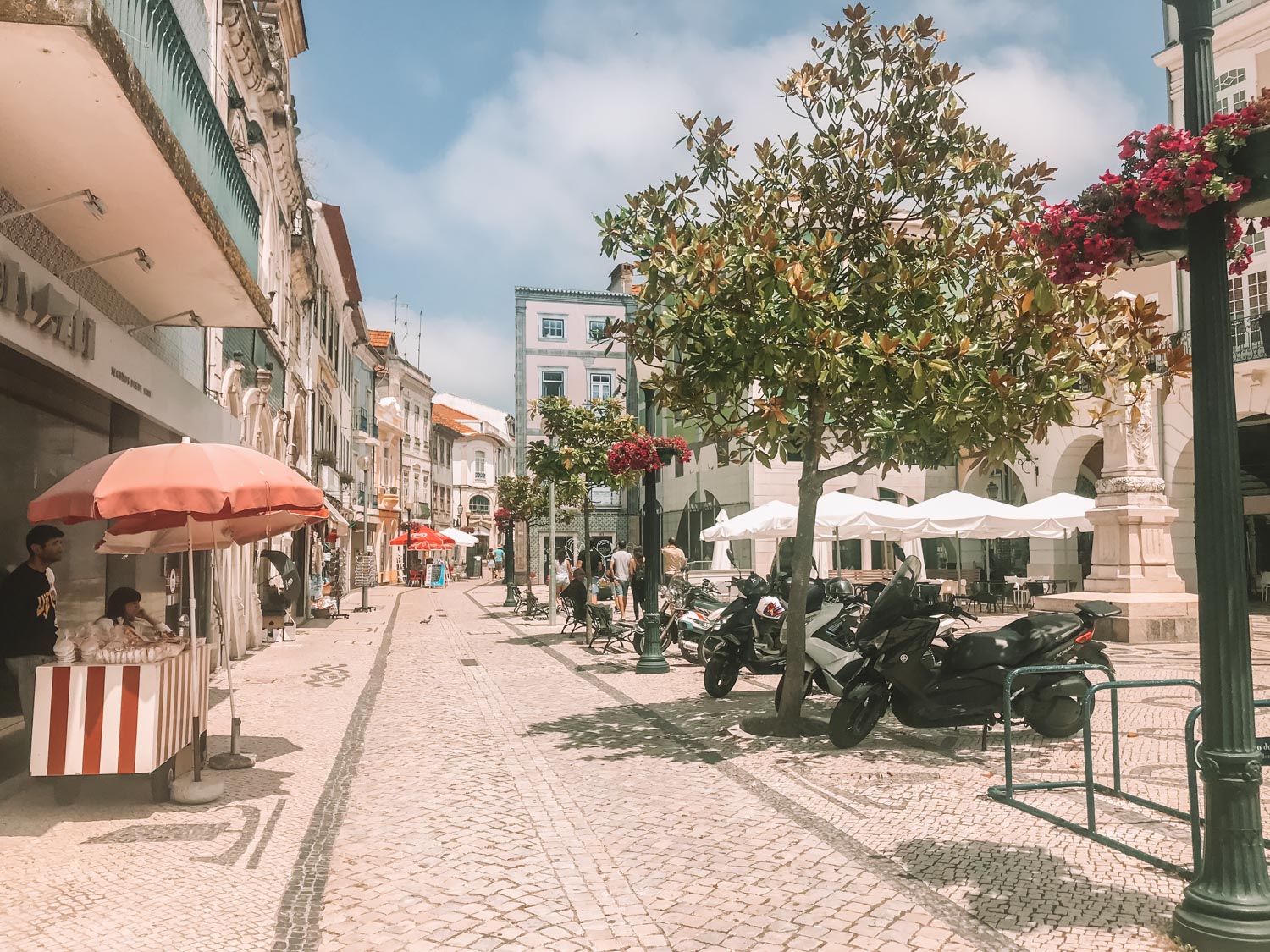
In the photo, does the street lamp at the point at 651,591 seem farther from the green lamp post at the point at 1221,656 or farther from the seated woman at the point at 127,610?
the green lamp post at the point at 1221,656

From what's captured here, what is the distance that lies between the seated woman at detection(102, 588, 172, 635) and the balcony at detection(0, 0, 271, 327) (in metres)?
2.76

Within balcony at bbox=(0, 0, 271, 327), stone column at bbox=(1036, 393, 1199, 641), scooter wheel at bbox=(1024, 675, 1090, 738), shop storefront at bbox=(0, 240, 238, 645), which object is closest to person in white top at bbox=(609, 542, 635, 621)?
stone column at bbox=(1036, 393, 1199, 641)

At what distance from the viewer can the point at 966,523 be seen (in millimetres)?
18953

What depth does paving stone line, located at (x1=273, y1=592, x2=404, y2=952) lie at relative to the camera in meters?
4.26

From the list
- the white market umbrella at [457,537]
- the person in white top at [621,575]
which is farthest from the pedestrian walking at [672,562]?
the white market umbrella at [457,537]

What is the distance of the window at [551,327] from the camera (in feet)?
169

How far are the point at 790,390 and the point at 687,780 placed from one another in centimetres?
303

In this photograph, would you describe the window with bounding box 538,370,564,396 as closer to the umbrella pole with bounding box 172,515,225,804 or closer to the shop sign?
the shop sign

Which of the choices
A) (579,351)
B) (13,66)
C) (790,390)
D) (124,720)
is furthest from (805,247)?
(579,351)

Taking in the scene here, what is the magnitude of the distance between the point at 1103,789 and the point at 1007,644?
4.95 feet

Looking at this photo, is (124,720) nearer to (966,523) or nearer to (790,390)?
(790,390)

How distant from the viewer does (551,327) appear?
51750mm

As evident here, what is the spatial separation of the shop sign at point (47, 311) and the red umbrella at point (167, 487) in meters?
1.24

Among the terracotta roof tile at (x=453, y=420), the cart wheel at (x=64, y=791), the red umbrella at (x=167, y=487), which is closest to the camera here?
the red umbrella at (x=167, y=487)
